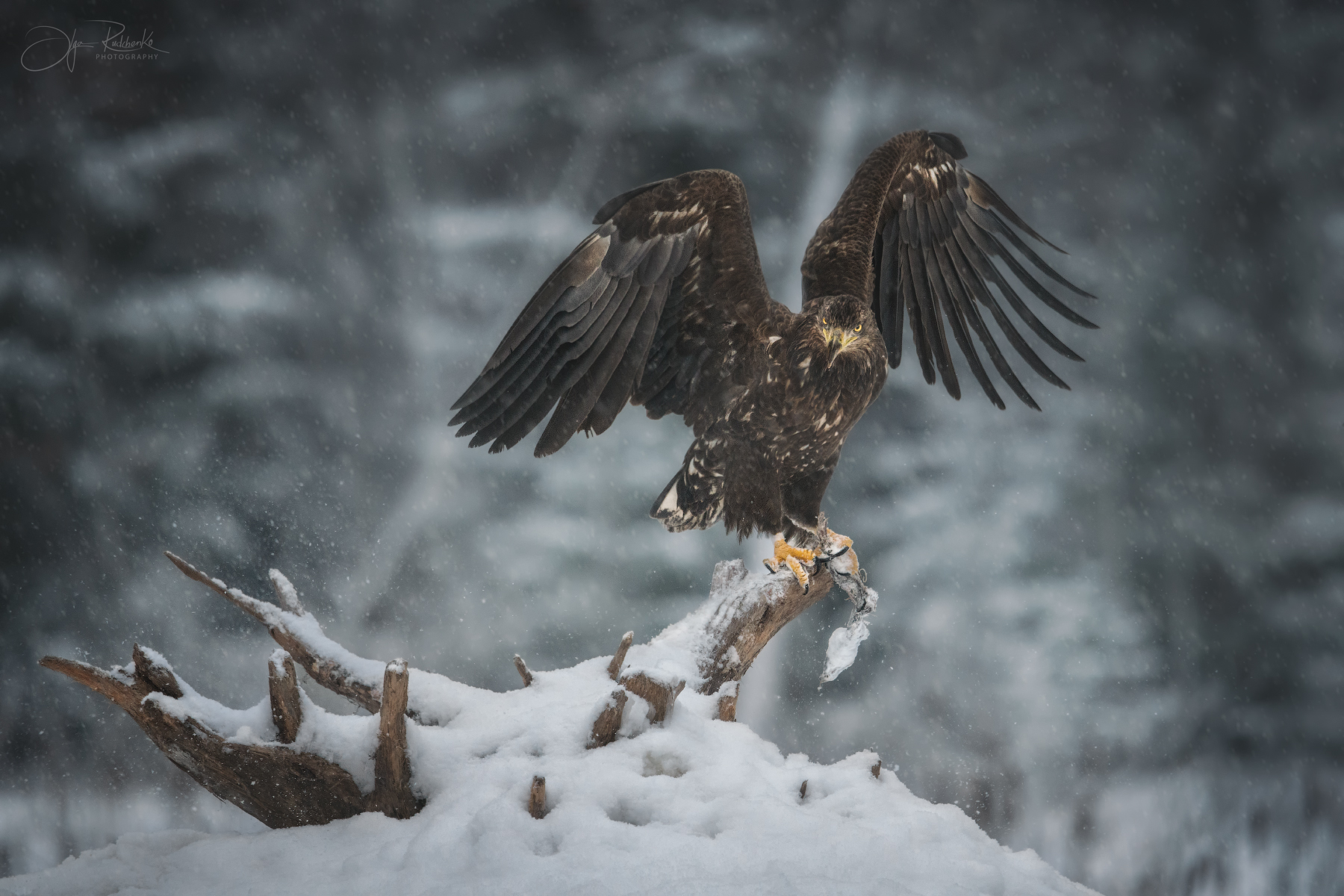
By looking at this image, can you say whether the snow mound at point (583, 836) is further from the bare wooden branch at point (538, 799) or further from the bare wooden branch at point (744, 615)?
the bare wooden branch at point (744, 615)

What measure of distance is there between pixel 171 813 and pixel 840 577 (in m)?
5.33

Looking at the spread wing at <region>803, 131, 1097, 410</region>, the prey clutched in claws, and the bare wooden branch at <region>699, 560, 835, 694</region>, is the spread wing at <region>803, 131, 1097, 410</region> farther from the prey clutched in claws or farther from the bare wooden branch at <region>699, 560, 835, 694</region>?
the bare wooden branch at <region>699, 560, 835, 694</region>

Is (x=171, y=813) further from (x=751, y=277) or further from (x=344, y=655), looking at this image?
(x=751, y=277)

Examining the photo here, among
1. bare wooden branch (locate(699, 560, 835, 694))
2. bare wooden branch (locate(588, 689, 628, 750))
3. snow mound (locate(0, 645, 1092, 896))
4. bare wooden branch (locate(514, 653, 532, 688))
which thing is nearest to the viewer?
snow mound (locate(0, 645, 1092, 896))

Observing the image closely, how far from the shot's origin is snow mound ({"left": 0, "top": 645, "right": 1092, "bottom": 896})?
1.80 metres

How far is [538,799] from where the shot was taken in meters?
2.00

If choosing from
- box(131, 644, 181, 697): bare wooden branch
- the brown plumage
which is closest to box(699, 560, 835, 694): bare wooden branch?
the brown plumage

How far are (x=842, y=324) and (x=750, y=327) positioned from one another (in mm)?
358

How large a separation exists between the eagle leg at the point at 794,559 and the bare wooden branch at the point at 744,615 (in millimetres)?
35

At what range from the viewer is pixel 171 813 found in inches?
235

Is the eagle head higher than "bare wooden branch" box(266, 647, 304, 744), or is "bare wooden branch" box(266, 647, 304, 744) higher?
the eagle head

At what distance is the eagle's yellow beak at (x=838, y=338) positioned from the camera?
293cm

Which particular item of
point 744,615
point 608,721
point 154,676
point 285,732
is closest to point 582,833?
point 608,721

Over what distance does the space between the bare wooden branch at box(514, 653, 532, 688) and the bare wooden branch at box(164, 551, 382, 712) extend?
437 millimetres
